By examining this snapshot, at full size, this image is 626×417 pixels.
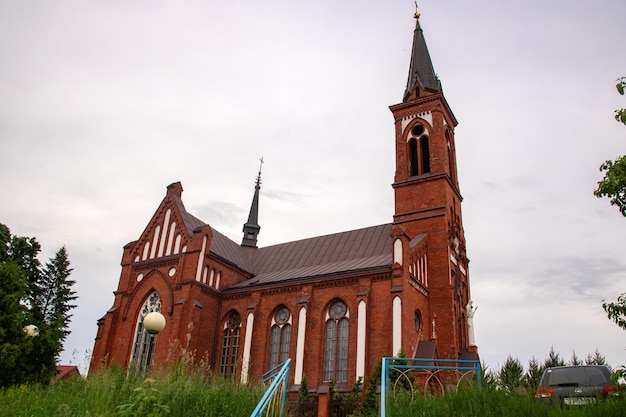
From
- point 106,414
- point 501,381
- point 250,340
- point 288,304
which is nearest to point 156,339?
point 250,340

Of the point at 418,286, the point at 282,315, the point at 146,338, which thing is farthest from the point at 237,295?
the point at 418,286

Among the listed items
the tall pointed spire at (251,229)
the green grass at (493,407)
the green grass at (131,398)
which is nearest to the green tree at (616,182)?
the green grass at (493,407)

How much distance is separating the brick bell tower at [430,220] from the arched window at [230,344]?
10.9 metres

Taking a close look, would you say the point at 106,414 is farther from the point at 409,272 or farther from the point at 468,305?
the point at 468,305

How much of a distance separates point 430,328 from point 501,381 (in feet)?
47.2

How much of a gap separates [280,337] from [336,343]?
12.3ft

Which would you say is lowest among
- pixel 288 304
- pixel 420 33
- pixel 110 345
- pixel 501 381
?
pixel 501 381

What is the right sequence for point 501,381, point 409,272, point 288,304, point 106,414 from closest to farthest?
1. point 106,414
2. point 501,381
3. point 409,272
4. point 288,304

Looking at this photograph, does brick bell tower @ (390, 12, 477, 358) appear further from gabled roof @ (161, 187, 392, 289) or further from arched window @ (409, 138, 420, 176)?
gabled roof @ (161, 187, 392, 289)

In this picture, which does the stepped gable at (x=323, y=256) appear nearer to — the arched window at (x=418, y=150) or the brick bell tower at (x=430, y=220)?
the brick bell tower at (x=430, y=220)

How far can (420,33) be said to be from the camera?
38812mm

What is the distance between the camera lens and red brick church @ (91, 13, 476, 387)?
24969 mm

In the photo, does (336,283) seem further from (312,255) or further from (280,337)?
(312,255)

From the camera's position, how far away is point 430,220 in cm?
2900
